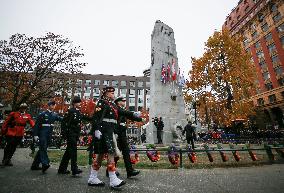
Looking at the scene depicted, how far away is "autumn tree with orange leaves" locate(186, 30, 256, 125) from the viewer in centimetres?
2555

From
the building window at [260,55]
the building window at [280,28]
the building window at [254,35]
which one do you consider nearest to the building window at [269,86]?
the building window at [260,55]

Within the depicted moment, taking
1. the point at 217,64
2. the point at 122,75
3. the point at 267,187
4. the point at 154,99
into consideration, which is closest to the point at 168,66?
the point at 154,99

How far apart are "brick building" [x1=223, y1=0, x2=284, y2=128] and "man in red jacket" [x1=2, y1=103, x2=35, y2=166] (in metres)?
35.7

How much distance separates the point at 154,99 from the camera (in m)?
18.1

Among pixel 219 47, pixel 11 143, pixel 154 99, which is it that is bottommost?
pixel 11 143

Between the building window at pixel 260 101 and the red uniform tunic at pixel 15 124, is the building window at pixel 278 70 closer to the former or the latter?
the building window at pixel 260 101

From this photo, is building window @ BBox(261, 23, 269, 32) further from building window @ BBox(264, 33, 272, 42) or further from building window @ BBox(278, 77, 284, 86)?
building window @ BBox(278, 77, 284, 86)

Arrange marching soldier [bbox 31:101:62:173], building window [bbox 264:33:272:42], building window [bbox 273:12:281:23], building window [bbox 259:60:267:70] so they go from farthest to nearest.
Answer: building window [bbox 259:60:267:70], building window [bbox 264:33:272:42], building window [bbox 273:12:281:23], marching soldier [bbox 31:101:62:173]

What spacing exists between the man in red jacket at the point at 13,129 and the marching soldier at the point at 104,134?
3.55m

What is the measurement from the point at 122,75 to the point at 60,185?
71.2 m

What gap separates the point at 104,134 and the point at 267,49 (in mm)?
47472

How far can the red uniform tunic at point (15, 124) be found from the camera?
775 cm

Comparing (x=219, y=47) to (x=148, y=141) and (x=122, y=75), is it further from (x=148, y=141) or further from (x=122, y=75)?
(x=122, y=75)

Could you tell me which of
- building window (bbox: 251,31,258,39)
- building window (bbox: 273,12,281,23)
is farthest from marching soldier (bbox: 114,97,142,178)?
building window (bbox: 251,31,258,39)
